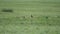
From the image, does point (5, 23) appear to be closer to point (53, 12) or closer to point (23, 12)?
point (23, 12)

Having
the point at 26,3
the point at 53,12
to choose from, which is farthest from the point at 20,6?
the point at 53,12

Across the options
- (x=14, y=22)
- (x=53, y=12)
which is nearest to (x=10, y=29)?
(x=14, y=22)

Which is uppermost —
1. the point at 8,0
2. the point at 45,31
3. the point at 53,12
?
the point at 8,0

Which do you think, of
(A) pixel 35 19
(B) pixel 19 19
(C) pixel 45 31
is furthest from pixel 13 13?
(C) pixel 45 31

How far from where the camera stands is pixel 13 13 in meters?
0.92

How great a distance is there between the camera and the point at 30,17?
910 millimetres

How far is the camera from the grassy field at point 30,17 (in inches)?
34.2

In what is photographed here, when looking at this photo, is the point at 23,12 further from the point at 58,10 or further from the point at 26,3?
the point at 58,10

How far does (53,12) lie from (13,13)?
34 centimetres

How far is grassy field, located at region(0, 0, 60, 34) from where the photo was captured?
34.2 inches

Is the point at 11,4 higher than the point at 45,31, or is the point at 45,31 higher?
the point at 11,4

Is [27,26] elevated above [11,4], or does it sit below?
below

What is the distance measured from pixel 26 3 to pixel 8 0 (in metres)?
0.16

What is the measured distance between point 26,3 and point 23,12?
0.29 ft
